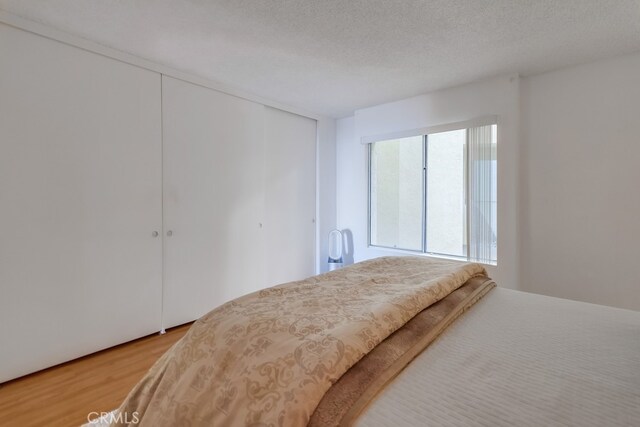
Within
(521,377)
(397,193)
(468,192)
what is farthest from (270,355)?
(397,193)

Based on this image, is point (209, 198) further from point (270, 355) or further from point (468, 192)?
point (468, 192)

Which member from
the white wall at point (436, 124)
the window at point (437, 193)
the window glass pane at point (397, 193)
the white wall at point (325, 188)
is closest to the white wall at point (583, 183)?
the white wall at point (436, 124)

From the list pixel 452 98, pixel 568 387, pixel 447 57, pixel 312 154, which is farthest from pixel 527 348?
pixel 312 154

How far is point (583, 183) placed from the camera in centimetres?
269

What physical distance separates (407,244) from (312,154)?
5.91 ft

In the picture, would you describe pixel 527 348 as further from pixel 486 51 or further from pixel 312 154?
pixel 312 154

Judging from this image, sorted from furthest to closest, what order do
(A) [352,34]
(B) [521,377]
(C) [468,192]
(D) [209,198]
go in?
(C) [468,192], (D) [209,198], (A) [352,34], (B) [521,377]

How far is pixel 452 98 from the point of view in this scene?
3266 mm

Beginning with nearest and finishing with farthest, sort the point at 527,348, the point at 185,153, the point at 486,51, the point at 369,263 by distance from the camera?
the point at 527,348
the point at 369,263
the point at 486,51
the point at 185,153

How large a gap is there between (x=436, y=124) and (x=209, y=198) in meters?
2.63

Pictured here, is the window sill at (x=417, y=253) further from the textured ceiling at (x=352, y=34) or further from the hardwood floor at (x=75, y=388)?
the hardwood floor at (x=75, y=388)

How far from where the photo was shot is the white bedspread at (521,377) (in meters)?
0.70

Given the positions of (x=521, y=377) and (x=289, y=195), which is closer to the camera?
(x=521, y=377)

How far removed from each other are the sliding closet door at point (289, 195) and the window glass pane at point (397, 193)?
896 millimetres
